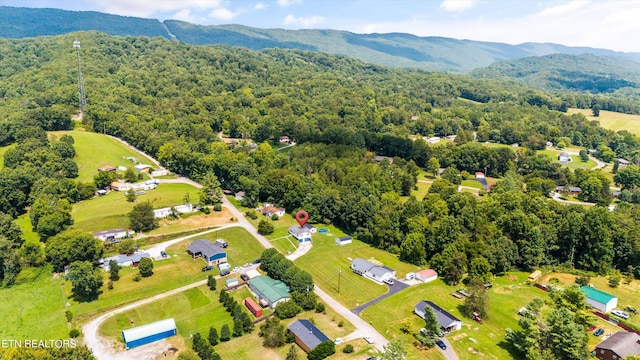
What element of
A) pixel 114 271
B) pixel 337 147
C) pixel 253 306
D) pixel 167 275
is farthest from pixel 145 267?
pixel 337 147

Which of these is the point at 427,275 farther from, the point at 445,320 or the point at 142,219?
the point at 142,219

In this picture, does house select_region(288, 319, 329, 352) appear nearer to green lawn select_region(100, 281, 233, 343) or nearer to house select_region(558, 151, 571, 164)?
green lawn select_region(100, 281, 233, 343)

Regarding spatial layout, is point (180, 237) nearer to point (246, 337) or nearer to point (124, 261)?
point (124, 261)

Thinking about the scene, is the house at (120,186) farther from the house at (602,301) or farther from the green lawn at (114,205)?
the house at (602,301)

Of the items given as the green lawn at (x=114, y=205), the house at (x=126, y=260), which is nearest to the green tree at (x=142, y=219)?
the green lawn at (x=114, y=205)

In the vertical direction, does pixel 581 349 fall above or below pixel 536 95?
below

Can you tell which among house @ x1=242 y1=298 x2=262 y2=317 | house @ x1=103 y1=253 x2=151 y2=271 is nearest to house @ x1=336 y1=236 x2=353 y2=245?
house @ x1=242 y1=298 x2=262 y2=317

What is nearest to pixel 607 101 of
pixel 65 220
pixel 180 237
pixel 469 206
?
pixel 469 206
